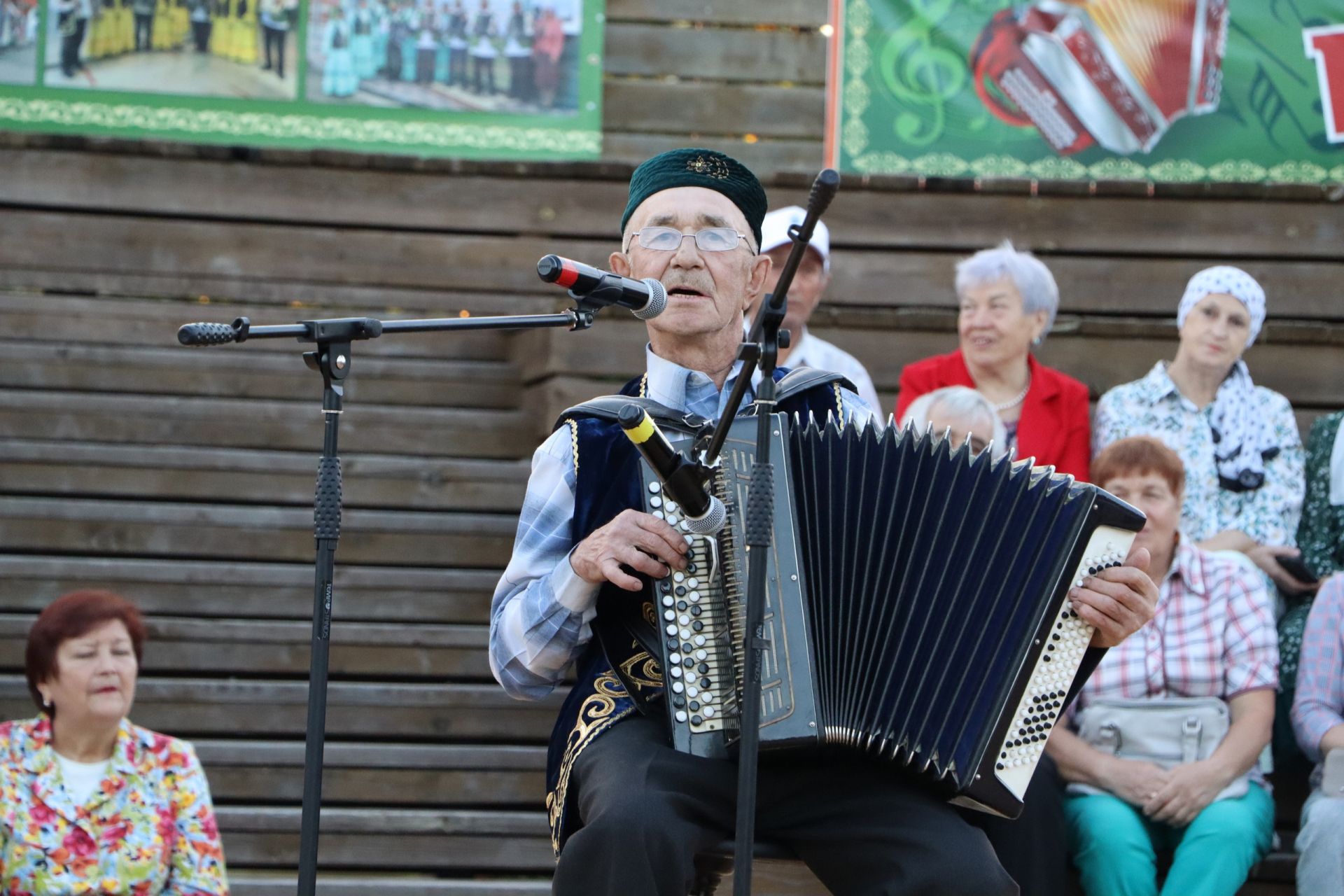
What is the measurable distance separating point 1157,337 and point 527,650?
9.86ft

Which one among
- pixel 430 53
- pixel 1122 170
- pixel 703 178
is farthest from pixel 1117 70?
pixel 703 178

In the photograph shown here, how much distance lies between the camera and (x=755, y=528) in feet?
7.82

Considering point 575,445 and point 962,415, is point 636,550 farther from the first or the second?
point 962,415

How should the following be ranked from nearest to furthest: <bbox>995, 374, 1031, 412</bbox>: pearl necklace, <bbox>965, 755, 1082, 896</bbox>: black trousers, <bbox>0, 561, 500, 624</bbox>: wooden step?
<bbox>965, 755, 1082, 896</bbox>: black trousers
<bbox>995, 374, 1031, 412</bbox>: pearl necklace
<bbox>0, 561, 500, 624</bbox>: wooden step

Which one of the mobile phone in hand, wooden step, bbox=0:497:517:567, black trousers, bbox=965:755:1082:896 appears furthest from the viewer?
wooden step, bbox=0:497:517:567

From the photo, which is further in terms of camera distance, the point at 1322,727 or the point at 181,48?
the point at 181,48

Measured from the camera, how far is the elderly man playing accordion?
255cm

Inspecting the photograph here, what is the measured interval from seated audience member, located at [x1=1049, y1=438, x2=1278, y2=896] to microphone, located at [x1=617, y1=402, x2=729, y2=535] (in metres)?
1.55

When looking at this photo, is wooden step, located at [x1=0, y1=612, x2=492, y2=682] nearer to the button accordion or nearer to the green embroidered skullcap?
the green embroidered skullcap

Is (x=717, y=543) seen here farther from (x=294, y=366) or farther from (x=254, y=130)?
(x=254, y=130)

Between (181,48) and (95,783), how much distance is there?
114 inches

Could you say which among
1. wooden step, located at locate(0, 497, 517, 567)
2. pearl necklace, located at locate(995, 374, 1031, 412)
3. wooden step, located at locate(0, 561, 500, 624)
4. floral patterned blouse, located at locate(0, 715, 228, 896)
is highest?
pearl necklace, located at locate(995, 374, 1031, 412)

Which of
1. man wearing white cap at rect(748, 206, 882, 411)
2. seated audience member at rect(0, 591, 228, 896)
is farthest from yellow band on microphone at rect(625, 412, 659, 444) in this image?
man wearing white cap at rect(748, 206, 882, 411)

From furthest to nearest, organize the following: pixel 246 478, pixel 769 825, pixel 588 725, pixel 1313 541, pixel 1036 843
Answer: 1. pixel 246 478
2. pixel 1313 541
3. pixel 1036 843
4. pixel 588 725
5. pixel 769 825
